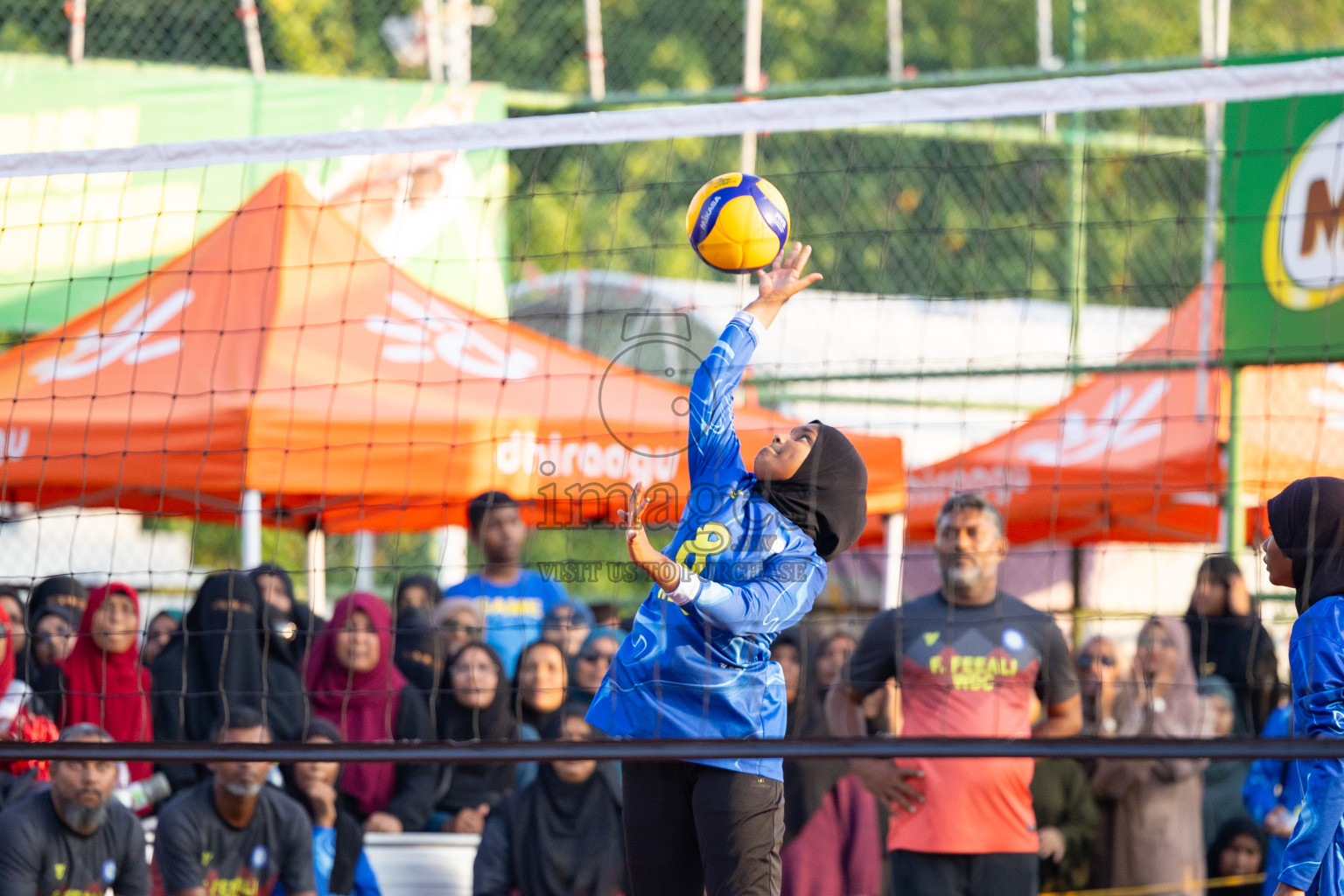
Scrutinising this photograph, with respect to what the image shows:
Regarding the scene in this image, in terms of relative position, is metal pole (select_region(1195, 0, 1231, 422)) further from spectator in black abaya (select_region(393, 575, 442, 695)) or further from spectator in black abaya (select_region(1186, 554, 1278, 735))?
spectator in black abaya (select_region(393, 575, 442, 695))

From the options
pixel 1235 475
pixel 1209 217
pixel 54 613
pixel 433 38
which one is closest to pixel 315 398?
pixel 54 613

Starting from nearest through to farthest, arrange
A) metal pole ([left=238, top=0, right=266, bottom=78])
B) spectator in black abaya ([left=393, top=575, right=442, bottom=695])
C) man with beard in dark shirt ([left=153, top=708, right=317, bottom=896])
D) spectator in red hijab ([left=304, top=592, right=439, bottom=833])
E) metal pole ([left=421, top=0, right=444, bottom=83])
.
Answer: man with beard in dark shirt ([left=153, top=708, right=317, bottom=896])
spectator in red hijab ([left=304, top=592, right=439, bottom=833])
spectator in black abaya ([left=393, top=575, right=442, bottom=695])
metal pole ([left=238, top=0, right=266, bottom=78])
metal pole ([left=421, top=0, right=444, bottom=83])

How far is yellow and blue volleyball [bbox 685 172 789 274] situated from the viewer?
3.83 m

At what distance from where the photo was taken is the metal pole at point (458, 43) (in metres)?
11.8

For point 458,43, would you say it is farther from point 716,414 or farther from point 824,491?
point 824,491

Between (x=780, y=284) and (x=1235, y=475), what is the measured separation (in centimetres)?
451

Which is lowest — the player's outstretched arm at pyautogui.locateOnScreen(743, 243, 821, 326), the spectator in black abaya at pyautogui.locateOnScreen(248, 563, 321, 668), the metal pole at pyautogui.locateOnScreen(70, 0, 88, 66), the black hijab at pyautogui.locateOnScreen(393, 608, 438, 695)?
the black hijab at pyautogui.locateOnScreen(393, 608, 438, 695)

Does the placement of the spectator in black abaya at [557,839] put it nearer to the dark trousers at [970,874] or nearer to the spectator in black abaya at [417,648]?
the spectator in black abaya at [417,648]

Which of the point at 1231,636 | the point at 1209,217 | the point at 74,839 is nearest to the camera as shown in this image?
the point at 74,839

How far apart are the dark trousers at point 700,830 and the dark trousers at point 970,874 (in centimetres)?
159

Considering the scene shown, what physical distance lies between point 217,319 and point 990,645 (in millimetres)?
4081

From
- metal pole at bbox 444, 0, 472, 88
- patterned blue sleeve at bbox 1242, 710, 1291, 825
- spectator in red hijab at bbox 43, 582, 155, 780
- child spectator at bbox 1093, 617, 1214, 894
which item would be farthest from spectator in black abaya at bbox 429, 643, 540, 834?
metal pole at bbox 444, 0, 472, 88

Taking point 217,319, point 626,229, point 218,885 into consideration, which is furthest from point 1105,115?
point 218,885

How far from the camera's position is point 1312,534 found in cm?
327
